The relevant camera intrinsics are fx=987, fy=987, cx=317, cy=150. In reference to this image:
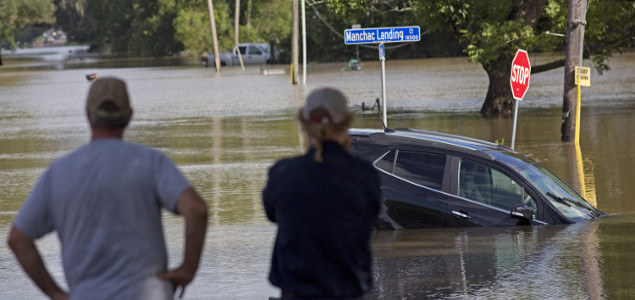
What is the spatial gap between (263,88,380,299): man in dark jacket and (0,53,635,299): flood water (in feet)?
11.3

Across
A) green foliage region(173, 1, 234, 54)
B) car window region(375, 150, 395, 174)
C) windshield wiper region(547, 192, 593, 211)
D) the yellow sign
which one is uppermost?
green foliage region(173, 1, 234, 54)

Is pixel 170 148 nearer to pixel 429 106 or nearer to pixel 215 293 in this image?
pixel 429 106

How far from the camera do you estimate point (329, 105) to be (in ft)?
12.5

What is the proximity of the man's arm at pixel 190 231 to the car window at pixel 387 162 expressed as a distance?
5.57 metres

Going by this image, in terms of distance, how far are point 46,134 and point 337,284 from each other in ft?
70.1

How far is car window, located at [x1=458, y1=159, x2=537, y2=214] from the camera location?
9195mm

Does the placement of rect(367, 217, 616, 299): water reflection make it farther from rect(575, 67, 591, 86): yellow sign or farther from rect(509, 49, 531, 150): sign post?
rect(575, 67, 591, 86): yellow sign

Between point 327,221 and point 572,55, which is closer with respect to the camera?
point 327,221

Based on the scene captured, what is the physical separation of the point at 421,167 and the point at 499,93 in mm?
16688

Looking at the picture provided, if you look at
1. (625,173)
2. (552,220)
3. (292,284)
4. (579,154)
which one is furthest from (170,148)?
(292,284)

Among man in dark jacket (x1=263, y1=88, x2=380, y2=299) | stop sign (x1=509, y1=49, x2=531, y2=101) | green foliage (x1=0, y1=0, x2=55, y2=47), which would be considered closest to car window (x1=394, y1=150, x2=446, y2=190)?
stop sign (x1=509, y1=49, x2=531, y2=101)

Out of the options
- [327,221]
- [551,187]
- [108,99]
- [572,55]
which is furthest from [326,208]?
[572,55]

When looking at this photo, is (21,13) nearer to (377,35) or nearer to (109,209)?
(377,35)

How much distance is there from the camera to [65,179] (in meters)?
3.69
